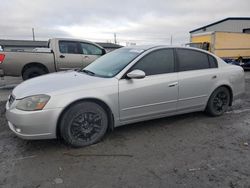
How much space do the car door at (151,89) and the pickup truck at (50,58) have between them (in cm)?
534

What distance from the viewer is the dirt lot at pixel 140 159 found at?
301 centimetres

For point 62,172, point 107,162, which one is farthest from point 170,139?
point 62,172

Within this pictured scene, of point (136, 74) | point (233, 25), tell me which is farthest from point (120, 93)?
point (233, 25)

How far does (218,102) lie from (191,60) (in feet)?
3.73

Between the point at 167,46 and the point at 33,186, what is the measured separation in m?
3.34

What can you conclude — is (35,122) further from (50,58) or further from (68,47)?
(68,47)

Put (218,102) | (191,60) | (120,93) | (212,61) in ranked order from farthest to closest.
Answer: (218,102) < (212,61) < (191,60) < (120,93)

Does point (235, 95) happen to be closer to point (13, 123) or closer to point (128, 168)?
point (128, 168)

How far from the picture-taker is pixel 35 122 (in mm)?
3521

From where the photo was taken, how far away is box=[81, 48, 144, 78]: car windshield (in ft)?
14.3

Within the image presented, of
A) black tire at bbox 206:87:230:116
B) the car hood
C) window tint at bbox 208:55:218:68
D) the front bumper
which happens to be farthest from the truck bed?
black tire at bbox 206:87:230:116

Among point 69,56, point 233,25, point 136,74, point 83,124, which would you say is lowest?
point 83,124

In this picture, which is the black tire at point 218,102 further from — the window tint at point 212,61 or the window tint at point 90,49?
the window tint at point 90,49

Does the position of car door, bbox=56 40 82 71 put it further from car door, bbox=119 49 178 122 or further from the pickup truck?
car door, bbox=119 49 178 122
